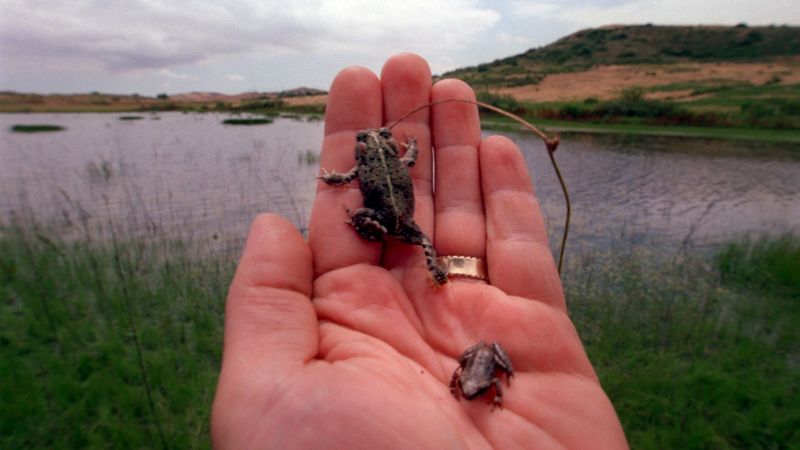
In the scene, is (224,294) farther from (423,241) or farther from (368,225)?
(423,241)

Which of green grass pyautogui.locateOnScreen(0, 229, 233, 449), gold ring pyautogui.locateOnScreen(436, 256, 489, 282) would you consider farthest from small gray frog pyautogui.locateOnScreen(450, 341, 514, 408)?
green grass pyautogui.locateOnScreen(0, 229, 233, 449)

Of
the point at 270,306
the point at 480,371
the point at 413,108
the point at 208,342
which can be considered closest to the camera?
the point at 480,371

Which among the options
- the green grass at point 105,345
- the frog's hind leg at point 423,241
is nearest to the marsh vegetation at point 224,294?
the green grass at point 105,345

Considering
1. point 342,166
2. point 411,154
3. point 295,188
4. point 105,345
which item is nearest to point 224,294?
point 105,345

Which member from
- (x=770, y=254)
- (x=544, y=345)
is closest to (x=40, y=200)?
(x=544, y=345)

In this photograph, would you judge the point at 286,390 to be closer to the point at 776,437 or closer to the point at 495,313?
the point at 495,313

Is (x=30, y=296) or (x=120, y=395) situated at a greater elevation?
(x=30, y=296)

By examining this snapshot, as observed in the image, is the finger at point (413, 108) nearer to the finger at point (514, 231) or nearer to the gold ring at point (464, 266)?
the gold ring at point (464, 266)
